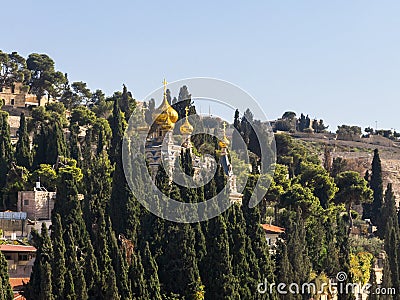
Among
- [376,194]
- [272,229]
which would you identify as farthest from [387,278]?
[376,194]

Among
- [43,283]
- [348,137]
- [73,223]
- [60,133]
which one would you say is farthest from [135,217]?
[348,137]

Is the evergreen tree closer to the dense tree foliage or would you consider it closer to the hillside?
the dense tree foliage

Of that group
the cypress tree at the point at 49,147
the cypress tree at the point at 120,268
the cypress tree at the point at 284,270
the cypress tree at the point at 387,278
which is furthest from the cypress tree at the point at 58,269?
the cypress tree at the point at 49,147

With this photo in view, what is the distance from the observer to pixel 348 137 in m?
96.1

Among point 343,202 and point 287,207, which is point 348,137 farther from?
point 287,207

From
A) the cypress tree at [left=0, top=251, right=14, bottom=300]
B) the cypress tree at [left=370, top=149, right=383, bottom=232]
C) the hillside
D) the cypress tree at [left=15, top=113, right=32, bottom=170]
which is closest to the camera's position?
the cypress tree at [left=0, top=251, right=14, bottom=300]

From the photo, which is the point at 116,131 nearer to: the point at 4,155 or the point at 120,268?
the point at 4,155

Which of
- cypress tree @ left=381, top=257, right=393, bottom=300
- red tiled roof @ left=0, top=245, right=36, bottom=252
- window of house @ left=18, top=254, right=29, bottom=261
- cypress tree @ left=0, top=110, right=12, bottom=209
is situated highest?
cypress tree @ left=0, top=110, right=12, bottom=209

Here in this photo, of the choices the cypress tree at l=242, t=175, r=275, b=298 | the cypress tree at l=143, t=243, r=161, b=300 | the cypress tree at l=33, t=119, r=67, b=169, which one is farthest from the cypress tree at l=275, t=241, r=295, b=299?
the cypress tree at l=33, t=119, r=67, b=169

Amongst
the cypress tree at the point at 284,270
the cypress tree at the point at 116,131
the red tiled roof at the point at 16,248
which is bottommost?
the cypress tree at the point at 284,270

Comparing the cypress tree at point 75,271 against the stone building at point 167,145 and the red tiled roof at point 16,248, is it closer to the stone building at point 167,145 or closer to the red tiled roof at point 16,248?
the red tiled roof at point 16,248

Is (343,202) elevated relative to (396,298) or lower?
elevated

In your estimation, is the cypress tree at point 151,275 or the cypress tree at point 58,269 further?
the cypress tree at point 151,275

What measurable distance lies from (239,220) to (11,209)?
1427 cm
